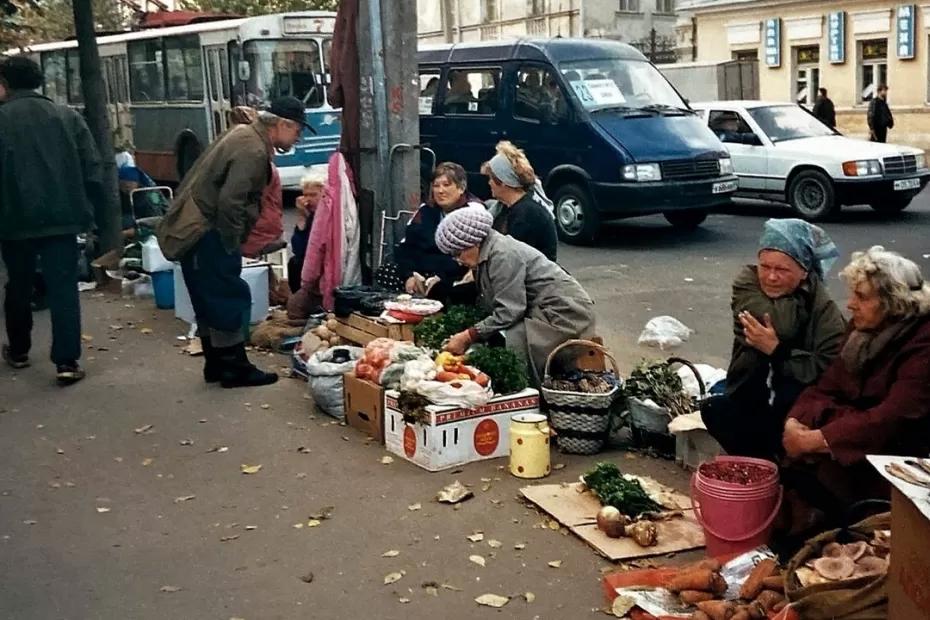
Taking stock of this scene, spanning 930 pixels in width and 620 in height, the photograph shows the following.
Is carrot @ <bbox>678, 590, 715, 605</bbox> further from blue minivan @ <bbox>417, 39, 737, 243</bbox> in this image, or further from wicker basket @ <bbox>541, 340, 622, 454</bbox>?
blue minivan @ <bbox>417, 39, 737, 243</bbox>

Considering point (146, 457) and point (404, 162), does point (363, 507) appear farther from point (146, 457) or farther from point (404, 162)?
point (404, 162)

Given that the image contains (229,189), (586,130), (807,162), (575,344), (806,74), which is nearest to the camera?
(575,344)

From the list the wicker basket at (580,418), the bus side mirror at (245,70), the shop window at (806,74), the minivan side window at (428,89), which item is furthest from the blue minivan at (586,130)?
the shop window at (806,74)

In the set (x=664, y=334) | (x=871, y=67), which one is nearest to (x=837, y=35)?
→ (x=871, y=67)

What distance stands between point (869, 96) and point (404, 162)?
25317 millimetres

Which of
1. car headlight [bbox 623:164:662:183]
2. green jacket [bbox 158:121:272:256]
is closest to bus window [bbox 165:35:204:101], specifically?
car headlight [bbox 623:164:662:183]

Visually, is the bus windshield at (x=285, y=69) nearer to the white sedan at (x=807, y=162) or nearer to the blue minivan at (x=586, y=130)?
the blue minivan at (x=586, y=130)

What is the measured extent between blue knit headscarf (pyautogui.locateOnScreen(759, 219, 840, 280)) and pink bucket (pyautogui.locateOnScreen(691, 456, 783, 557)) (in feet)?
3.21

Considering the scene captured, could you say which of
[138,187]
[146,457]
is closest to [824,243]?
[146,457]

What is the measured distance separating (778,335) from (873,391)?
60 centimetres

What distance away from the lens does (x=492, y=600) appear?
4.64 meters

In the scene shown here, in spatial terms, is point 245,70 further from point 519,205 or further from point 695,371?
point 695,371

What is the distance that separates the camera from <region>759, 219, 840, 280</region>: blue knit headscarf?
510cm

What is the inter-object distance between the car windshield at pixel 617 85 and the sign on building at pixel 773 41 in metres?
19.1
